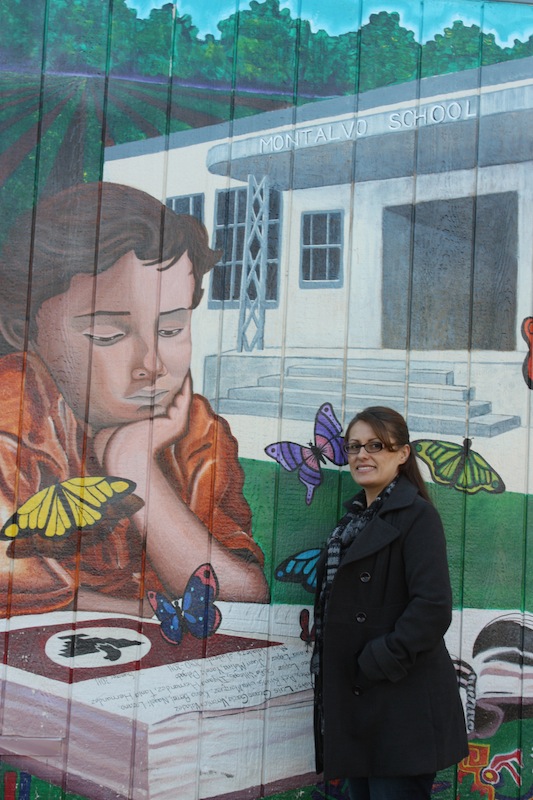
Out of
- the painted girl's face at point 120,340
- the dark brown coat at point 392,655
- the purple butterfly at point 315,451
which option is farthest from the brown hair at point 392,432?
the painted girl's face at point 120,340

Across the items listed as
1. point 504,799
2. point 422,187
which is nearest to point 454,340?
point 422,187

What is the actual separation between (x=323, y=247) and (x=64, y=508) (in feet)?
3.89

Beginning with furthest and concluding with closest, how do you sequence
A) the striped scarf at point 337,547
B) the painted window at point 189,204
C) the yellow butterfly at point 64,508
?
the painted window at point 189,204
the yellow butterfly at point 64,508
the striped scarf at point 337,547

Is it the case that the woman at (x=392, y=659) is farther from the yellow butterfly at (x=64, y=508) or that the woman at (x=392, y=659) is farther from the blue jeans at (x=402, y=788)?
the yellow butterfly at (x=64, y=508)

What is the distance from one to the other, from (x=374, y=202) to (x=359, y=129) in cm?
24

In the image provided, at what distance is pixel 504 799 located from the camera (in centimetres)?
279

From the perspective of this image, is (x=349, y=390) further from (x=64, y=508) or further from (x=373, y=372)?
(x=64, y=508)

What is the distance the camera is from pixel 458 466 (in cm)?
279

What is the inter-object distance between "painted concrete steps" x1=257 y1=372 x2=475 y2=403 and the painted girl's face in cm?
32

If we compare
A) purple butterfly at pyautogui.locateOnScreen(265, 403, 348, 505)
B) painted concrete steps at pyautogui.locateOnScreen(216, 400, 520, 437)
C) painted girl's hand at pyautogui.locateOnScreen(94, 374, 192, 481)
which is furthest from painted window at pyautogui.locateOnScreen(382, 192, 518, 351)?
painted girl's hand at pyautogui.locateOnScreen(94, 374, 192, 481)

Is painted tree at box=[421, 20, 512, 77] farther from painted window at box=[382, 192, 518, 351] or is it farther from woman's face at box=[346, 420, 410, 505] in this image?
woman's face at box=[346, 420, 410, 505]

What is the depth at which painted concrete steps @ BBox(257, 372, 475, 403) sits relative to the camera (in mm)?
2758

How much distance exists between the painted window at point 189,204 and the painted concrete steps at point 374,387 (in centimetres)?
58

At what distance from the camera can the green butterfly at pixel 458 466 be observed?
2791 mm
